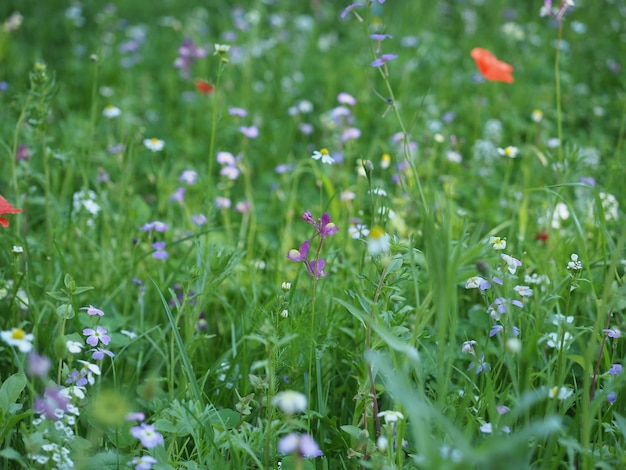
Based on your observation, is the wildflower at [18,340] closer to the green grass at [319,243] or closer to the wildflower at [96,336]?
the green grass at [319,243]

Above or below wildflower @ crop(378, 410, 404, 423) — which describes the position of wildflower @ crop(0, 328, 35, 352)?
above

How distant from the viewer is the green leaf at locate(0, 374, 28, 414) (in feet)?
4.99

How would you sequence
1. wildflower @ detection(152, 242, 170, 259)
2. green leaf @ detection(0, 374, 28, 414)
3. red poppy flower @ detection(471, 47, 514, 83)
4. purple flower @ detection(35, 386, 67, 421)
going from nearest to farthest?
purple flower @ detection(35, 386, 67, 421) < green leaf @ detection(0, 374, 28, 414) < wildflower @ detection(152, 242, 170, 259) < red poppy flower @ detection(471, 47, 514, 83)

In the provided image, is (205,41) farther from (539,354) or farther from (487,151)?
(539,354)

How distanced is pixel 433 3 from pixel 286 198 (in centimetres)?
301

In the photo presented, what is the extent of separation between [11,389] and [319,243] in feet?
2.39

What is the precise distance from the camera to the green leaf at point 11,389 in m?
1.52

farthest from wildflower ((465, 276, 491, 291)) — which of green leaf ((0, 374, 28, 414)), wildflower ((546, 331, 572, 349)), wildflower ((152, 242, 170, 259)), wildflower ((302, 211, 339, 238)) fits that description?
green leaf ((0, 374, 28, 414))

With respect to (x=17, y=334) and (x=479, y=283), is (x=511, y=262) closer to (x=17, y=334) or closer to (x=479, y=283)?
(x=479, y=283)

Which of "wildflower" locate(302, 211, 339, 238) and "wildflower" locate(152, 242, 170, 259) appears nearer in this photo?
"wildflower" locate(302, 211, 339, 238)

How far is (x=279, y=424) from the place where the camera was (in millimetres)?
1438

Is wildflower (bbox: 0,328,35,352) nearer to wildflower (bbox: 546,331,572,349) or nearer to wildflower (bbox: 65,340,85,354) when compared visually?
wildflower (bbox: 65,340,85,354)

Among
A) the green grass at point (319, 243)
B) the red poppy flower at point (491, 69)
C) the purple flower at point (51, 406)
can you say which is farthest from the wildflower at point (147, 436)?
the red poppy flower at point (491, 69)

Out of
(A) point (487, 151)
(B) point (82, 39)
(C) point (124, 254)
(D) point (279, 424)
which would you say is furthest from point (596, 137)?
(B) point (82, 39)
